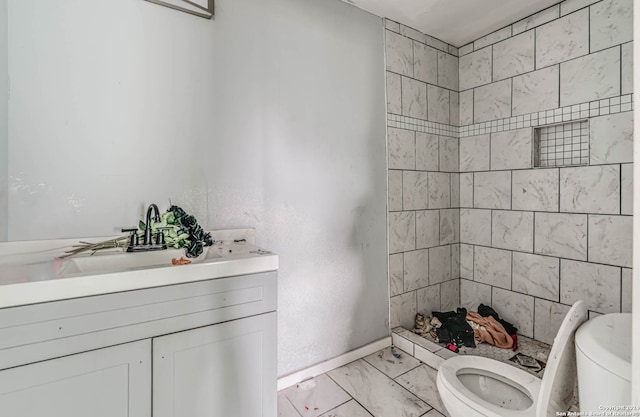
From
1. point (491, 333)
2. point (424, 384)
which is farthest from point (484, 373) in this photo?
point (491, 333)

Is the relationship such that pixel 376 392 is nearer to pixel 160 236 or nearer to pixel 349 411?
pixel 349 411

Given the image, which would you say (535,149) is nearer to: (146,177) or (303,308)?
(303,308)

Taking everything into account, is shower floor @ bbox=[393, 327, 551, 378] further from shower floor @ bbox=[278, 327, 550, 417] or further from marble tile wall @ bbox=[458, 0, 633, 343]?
marble tile wall @ bbox=[458, 0, 633, 343]

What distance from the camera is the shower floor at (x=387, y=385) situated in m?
1.58

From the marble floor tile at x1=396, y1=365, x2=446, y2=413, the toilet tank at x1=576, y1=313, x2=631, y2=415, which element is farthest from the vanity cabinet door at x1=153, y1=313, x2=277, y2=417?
the toilet tank at x1=576, y1=313, x2=631, y2=415

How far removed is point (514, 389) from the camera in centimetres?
138

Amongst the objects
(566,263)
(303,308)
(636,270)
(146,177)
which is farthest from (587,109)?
(146,177)

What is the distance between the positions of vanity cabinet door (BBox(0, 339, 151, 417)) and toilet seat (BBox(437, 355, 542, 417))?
1.17 m

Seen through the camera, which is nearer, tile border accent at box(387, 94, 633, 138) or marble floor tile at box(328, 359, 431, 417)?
marble floor tile at box(328, 359, 431, 417)

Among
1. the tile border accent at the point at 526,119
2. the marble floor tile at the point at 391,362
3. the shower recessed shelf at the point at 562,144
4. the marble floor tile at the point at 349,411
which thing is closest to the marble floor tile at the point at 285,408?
the marble floor tile at the point at 349,411

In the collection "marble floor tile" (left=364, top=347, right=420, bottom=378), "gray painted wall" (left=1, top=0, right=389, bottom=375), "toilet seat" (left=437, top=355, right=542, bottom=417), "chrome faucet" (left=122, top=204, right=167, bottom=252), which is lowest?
"marble floor tile" (left=364, top=347, right=420, bottom=378)

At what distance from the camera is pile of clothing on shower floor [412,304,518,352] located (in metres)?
2.12

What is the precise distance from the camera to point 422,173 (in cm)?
240

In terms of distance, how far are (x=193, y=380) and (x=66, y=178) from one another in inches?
38.6
